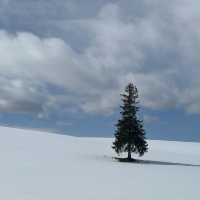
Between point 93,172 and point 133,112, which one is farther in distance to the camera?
point 133,112

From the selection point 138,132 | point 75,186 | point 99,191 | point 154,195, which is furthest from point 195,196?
point 138,132

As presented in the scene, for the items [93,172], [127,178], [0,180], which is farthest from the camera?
[93,172]

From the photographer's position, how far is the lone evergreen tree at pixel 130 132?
43875 mm

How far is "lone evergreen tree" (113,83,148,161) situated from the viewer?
4388cm

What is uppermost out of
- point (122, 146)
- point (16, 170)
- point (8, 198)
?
point (122, 146)

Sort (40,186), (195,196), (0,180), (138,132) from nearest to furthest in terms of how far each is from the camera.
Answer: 1. (195,196)
2. (40,186)
3. (0,180)
4. (138,132)

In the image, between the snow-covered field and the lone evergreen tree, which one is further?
the lone evergreen tree

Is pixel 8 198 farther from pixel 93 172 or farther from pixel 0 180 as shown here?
pixel 93 172

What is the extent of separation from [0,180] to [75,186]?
15.0 ft

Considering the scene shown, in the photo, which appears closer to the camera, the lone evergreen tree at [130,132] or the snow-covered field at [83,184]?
the snow-covered field at [83,184]

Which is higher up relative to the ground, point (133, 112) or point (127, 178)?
point (133, 112)

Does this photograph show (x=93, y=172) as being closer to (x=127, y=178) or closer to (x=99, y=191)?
(x=127, y=178)

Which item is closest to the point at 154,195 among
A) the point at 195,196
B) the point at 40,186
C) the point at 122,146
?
the point at 195,196

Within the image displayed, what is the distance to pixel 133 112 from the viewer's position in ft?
149
